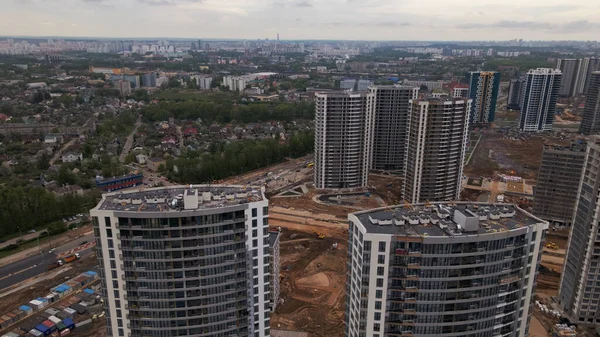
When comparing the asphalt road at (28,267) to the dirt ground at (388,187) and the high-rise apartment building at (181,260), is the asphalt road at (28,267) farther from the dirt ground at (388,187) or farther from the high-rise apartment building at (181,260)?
the dirt ground at (388,187)

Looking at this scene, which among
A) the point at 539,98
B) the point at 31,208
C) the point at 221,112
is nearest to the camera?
the point at 31,208

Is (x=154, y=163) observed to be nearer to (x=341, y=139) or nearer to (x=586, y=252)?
(x=341, y=139)

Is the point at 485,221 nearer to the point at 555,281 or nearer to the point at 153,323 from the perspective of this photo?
the point at 153,323

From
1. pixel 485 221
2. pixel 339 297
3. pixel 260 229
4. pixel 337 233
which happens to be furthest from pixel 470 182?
pixel 260 229

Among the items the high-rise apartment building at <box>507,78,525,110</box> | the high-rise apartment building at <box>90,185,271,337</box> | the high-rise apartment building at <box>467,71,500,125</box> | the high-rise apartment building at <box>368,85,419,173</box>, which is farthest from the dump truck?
the high-rise apartment building at <box>507,78,525,110</box>

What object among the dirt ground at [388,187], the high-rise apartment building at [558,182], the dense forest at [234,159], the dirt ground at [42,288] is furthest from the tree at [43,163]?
the high-rise apartment building at [558,182]

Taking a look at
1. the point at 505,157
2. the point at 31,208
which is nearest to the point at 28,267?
the point at 31,208

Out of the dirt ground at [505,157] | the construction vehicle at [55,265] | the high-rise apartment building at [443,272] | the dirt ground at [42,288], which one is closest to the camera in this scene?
the high-rise apartment building at [443,272]
